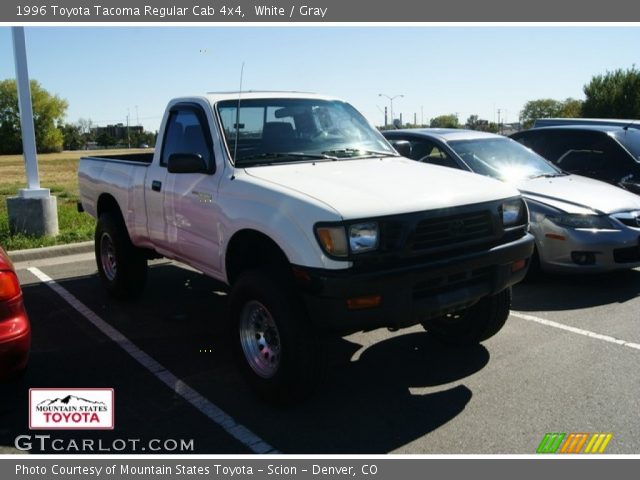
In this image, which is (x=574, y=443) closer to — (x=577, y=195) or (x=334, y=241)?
(x=334, y=241)

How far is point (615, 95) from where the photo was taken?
4041cm

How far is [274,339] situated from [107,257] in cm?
325

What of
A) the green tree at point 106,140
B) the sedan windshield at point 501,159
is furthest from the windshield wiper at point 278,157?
the green tree at point 106,140

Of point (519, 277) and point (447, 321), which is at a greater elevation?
point (519, 277)

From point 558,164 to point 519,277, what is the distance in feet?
16.5

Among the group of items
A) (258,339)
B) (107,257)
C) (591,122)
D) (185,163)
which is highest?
(591,122)

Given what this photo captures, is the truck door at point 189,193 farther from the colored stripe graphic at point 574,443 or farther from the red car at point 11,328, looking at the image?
the colored stripe graphic at point 574,443

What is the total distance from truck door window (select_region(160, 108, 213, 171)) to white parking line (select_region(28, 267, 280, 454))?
157 centimetres

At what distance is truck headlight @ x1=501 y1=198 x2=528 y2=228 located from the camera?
4156 millimetres

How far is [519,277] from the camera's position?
416 cm

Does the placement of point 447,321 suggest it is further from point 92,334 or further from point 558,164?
point 558,164

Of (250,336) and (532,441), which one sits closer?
(532,441)

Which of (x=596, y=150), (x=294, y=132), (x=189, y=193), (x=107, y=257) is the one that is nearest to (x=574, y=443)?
(x=294, y=132)

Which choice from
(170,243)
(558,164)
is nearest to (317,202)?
(170,243)
